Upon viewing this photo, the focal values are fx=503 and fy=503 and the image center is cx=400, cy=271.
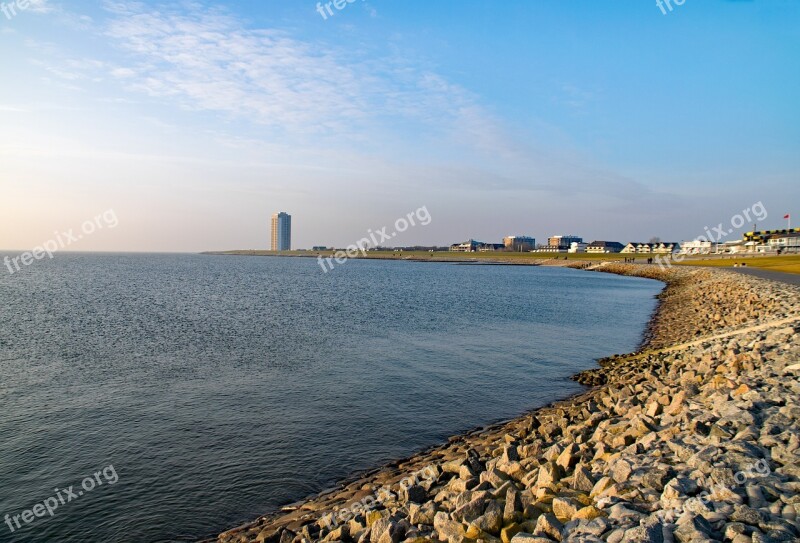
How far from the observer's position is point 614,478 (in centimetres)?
789

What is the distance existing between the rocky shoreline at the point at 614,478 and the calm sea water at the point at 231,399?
1.68m

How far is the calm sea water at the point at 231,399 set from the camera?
11258 mm

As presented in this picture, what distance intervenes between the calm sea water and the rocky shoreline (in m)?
1.68

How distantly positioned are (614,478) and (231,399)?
45.1 ft

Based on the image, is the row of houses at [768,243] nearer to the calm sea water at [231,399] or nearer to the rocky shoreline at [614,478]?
the calm sea water at [231,399]

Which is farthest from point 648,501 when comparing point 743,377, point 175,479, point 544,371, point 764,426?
point 544,371

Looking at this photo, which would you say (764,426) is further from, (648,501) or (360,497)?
(360,497)

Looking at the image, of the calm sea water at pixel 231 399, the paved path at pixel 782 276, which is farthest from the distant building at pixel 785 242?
the calm sea water at pixel 231 399

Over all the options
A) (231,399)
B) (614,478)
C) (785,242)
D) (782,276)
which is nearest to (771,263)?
(782,276)

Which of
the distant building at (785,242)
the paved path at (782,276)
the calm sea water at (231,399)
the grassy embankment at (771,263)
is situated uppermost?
the distant building at (785,242)

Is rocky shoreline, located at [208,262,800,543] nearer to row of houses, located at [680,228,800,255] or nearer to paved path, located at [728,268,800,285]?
paved path, located at [728,268,800,285]

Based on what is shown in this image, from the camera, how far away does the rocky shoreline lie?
245 inches

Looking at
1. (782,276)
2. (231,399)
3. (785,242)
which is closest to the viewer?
(231,399)

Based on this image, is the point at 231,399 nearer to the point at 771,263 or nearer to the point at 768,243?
the point at 771,263
